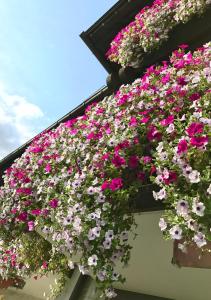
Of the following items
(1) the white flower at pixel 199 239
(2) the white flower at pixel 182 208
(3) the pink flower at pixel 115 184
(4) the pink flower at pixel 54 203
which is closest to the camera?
(1) the white flower at pixel 199 239

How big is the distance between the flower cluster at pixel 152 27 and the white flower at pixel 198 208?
151 inches

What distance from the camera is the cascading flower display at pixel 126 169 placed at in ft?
10.1

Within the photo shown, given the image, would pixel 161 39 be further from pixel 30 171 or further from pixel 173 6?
pixel 30 171

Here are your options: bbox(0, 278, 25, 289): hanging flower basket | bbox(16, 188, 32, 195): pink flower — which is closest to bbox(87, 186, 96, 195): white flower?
bbox(16, 188, 32, 195): pink flower

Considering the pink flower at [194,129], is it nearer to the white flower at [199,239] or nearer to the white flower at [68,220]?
the white flower at [199,239]

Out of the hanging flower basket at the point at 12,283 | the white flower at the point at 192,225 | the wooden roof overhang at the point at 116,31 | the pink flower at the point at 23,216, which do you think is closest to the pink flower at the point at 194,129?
the white flower at the point at 192,225

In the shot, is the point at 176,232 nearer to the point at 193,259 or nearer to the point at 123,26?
the point at 193,259

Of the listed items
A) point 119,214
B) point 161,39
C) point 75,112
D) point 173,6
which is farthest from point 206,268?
point 75,112

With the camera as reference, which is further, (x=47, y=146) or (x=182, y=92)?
(x=47, y=146)

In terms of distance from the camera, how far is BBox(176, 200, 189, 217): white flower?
2.88 metres

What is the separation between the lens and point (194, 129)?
319 cm

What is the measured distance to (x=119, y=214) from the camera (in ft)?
12.8

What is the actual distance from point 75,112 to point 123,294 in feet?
14.6

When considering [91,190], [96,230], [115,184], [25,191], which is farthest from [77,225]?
[25,191]
